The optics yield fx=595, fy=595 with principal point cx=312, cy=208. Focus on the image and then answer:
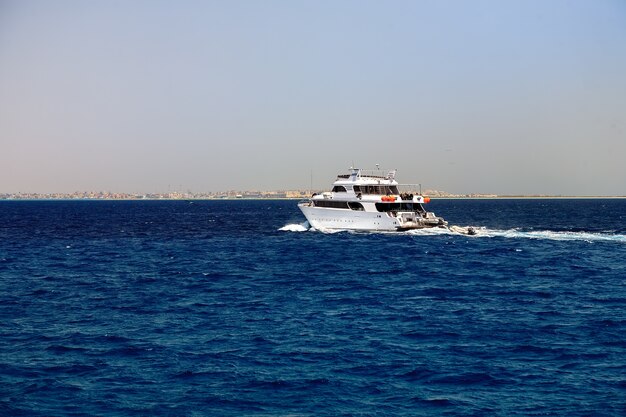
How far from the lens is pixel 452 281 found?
40.4 metres

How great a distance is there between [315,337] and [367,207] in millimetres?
54249

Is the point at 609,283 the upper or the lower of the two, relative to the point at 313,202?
lower

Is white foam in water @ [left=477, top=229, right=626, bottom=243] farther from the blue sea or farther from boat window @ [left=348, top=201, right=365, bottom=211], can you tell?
the blue sea

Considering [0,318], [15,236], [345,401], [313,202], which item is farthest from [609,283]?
[15,236]

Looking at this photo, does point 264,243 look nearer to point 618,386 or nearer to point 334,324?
point 334,324

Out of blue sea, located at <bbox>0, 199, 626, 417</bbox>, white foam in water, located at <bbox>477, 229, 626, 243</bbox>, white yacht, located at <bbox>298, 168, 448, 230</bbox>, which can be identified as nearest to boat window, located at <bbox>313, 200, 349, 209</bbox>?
white yacht, located at <bbox>298, 168, 448, 230</bbox>

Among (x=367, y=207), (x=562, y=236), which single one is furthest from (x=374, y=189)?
(x=562, y=236)

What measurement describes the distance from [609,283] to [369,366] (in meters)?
24.9

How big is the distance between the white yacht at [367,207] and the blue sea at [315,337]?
87.8ft

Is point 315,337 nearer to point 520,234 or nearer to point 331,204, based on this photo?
point 331,204

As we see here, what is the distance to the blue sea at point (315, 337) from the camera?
60.5ft

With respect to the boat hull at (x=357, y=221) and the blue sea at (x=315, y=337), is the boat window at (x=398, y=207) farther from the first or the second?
the blue sea at (x=315, y=337)

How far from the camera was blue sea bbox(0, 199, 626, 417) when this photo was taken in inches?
726

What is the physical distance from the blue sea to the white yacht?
26770mm
